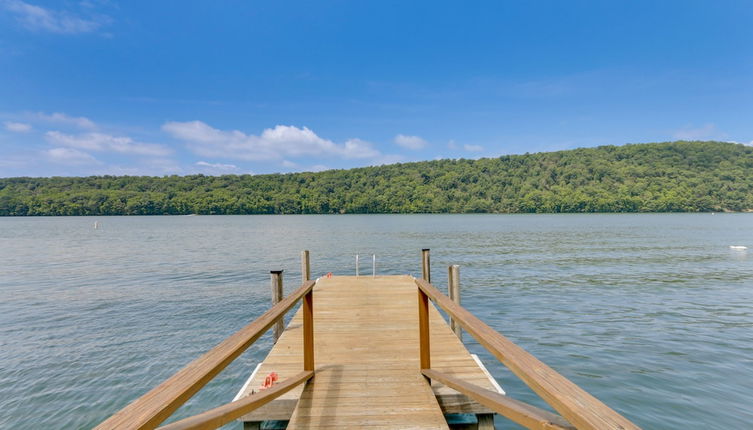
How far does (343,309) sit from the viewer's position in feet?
27.6

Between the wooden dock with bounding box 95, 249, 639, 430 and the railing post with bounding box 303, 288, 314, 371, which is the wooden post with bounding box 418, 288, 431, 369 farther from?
the railing post with bounding box 303, 288, 314, 371

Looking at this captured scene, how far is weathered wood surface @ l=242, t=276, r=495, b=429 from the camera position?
3.71 metres

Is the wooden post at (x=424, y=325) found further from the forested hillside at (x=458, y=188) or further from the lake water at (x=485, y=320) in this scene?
the forested hillside at (x=458, y=188)

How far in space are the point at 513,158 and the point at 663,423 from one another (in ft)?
430

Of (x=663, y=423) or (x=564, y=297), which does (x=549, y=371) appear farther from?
(x=564, y=297)

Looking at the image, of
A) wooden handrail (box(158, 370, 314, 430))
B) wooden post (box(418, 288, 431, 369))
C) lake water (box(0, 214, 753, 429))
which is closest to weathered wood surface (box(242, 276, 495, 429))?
wooden post (box(418, 288, 431, 369))

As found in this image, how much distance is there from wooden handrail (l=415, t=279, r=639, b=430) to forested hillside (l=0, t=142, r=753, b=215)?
375ft

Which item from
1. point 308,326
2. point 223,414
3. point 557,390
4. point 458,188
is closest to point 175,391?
point 223,414

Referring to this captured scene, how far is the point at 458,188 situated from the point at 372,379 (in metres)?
121

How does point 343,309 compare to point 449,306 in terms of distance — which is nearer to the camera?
point 449,306

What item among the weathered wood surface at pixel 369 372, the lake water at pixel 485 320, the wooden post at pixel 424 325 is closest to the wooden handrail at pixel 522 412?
the weathered wood surface at pixel 369 372

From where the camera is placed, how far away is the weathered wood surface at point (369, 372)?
146 inches

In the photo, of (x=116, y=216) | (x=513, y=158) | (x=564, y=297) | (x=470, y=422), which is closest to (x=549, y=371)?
(x=470, y=422)

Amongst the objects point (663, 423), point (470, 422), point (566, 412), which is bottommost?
point (663, 423)
